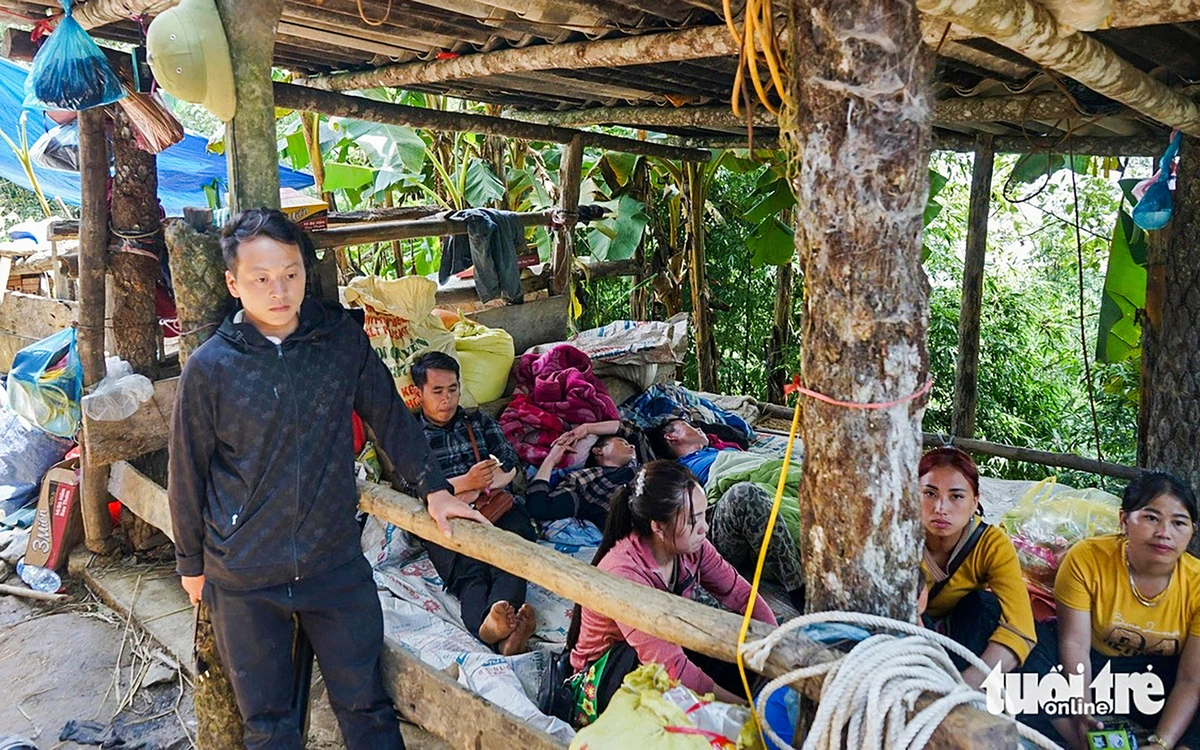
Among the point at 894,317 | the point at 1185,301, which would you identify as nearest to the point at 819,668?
the point at 894,317

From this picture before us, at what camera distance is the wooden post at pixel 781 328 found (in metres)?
8.55

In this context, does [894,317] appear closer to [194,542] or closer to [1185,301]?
[194,542]

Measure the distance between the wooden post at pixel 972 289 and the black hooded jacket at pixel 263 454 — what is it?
4.31 meters

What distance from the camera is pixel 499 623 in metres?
3.22

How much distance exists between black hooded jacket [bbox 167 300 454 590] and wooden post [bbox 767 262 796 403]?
647cm

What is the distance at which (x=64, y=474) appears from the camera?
457 centimetres

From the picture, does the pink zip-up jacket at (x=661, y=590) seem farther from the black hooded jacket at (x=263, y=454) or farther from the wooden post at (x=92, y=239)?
the wooden post at (x=92, y=239)

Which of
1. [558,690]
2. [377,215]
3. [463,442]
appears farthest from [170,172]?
[558,690]

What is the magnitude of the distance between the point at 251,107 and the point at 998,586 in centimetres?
278

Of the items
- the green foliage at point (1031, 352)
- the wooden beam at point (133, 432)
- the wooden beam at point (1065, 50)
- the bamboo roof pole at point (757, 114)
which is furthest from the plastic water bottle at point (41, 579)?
the green foliage at point (1031, 352)

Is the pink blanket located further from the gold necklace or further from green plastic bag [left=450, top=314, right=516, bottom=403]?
the gold necklace

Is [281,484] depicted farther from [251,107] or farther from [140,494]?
[140,494]

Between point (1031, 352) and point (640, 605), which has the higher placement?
point (640, 605)

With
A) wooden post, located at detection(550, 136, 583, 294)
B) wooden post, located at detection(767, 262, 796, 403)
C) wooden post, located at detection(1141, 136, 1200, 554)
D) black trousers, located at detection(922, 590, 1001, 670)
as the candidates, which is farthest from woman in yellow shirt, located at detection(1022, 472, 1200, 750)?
wooden post, located at detection(767, 262, 796, 403)
